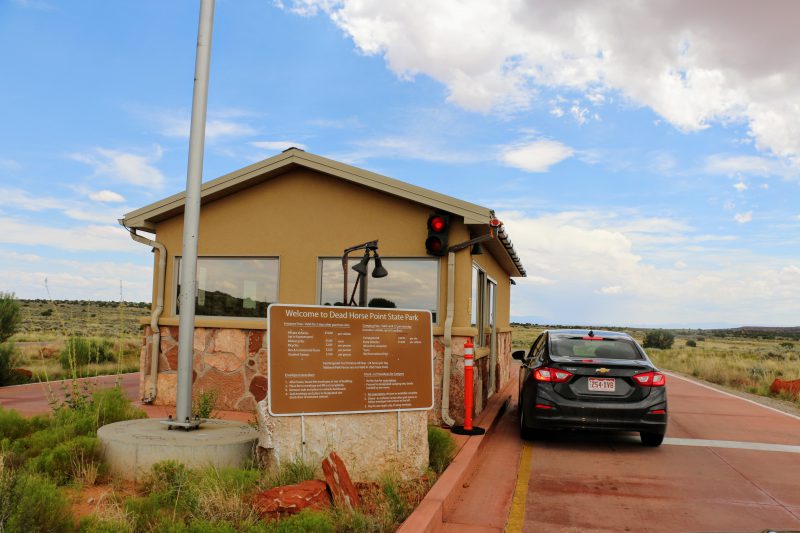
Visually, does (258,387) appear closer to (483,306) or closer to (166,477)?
(483,306)

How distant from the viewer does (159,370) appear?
38.9ft

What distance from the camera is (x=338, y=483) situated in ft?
18.6

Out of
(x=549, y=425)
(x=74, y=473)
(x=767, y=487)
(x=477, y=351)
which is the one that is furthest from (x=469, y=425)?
(x=74, y=473)

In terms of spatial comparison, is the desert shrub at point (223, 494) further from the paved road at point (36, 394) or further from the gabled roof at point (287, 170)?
the gabled roof at point (287, 170)

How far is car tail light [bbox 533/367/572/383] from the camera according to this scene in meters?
9.39

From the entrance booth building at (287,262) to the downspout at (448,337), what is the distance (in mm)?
16

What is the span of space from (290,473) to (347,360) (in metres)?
1.29

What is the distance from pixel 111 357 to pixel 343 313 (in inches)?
771

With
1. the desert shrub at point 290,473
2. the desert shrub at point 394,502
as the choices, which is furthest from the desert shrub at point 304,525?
the desert shrub at point 290,473

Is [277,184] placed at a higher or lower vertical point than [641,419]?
higher

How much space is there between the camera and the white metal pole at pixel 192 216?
757 centimetres

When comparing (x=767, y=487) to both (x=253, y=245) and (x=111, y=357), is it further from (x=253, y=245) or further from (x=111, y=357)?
(x=111, y=357)

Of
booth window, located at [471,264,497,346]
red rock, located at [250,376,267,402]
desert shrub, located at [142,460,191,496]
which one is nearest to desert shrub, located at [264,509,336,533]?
desert shrub, located at [142,460,191,496]

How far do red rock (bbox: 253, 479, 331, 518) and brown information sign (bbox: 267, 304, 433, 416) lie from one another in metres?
1.08
